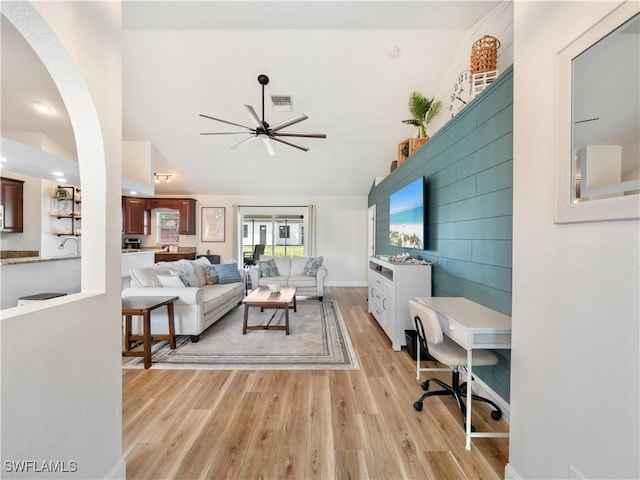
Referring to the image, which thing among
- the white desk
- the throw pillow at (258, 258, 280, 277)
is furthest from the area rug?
the throw pillow at (258, 258, 280, 277)

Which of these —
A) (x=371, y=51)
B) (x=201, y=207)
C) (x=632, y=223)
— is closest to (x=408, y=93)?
(x=371, y=51)

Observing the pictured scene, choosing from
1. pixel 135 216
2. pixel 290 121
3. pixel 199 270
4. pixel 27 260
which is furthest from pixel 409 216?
pixel 135 216

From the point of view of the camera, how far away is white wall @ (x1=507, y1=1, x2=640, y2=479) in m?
0.87

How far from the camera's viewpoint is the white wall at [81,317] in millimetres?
915

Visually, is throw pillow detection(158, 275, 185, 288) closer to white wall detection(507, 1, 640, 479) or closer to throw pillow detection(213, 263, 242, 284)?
throw pillow detection(213, 263, 242, 284)

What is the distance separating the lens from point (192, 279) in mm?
3992

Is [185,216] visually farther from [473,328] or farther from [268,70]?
[473,328]

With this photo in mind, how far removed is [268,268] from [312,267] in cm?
93

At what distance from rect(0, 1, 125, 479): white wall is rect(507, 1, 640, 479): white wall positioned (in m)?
2.02

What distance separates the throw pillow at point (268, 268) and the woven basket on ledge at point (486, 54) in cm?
460

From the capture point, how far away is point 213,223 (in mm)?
7398

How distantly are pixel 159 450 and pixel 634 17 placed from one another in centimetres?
290

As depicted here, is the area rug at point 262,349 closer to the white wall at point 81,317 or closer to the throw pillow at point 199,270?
the throw pillow at point 199,270

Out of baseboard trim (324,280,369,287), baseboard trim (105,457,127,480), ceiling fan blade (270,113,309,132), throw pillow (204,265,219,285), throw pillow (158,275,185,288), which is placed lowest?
baseboard trim (324,280,369,287)
